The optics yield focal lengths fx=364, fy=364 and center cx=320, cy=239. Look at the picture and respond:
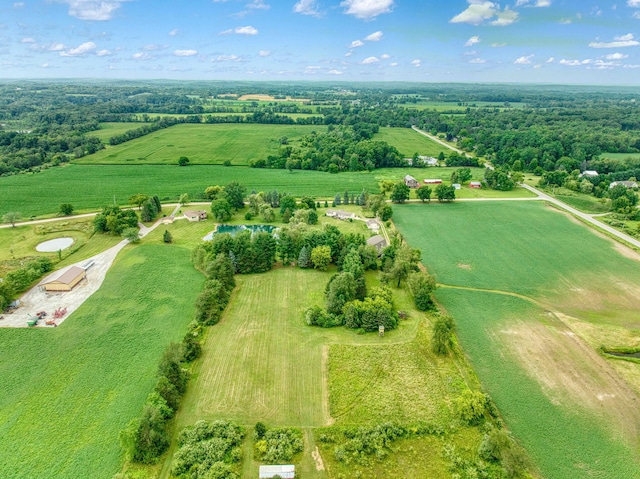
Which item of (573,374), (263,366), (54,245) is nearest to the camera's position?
(573,374)

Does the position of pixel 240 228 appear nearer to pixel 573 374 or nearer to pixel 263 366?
pixel 263 366

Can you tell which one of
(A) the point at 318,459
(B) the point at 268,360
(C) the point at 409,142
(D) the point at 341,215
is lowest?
(A) the point at 318,459

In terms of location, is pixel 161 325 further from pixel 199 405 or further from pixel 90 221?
pixel 90 221

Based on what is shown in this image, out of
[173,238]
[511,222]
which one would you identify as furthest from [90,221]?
[511,222]

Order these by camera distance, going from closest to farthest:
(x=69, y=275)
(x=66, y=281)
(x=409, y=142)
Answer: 1. (x=66, y=281)
2. (x=69, y=275)
3. (x=409, y=142)

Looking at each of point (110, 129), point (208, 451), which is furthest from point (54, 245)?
point (110, 129)

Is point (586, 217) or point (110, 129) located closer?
point (586, 217)
